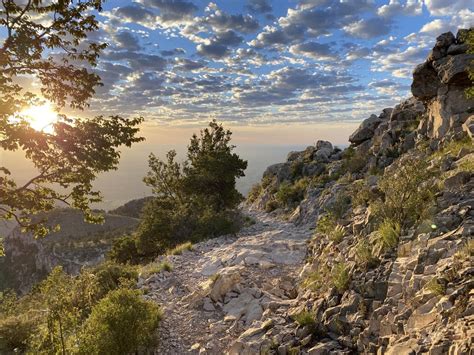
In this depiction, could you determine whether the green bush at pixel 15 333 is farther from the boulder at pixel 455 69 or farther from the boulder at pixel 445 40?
the boulder at pixel 445 40

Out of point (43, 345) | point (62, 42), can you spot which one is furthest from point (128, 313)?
point (62, 42)

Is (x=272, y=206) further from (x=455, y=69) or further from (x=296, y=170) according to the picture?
(x=455, y=69)

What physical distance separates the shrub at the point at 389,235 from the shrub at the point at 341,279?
3.67 feet

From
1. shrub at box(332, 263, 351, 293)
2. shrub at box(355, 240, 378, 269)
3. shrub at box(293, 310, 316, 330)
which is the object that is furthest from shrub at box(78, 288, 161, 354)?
shrub at box(355, 240, 378, 269)

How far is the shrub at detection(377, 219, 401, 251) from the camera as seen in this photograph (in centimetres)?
862

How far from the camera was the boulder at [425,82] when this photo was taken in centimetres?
1927

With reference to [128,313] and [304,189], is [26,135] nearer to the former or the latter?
[128,313]

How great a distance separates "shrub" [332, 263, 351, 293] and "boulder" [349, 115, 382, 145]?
23.6m

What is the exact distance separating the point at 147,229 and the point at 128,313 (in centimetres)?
1521

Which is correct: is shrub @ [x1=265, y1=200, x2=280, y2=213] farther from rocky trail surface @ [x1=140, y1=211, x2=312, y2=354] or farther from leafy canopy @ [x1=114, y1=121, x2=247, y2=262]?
rocky trail surface @ [x1=140, y1=211, x2=312, y2=354]

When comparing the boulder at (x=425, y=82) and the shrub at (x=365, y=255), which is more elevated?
the boulder at (x=425, y=82)

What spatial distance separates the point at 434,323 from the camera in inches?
227

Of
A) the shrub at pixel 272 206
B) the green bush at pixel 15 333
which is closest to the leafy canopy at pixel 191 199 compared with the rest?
the shrub at pixel 272 206

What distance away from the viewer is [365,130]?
101 feet
